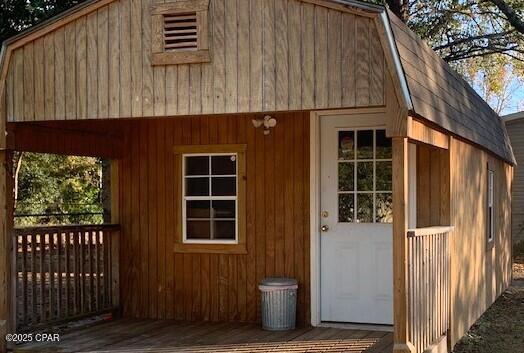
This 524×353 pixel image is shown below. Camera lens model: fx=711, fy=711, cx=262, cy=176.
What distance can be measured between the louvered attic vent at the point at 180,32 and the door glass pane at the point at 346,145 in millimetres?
2182

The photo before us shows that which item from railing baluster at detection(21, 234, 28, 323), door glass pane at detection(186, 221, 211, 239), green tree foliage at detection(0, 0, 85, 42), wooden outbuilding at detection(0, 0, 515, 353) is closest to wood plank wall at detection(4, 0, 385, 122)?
wooden outbuilding at detection(0, 0, 515, 353)

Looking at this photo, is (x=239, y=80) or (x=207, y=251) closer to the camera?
(x=239, y=80)

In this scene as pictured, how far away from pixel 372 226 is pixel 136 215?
2.78 m

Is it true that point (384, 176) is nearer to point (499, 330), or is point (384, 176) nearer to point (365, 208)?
point (365, 208)

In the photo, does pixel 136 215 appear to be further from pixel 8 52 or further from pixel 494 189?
pixel 494 189

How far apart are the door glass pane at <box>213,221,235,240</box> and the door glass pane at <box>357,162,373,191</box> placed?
150 centimetres

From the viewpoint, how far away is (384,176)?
24.1 feet

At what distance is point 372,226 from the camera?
24.2 feet

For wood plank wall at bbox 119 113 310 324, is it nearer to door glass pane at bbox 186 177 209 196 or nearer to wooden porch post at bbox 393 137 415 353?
door glass pane at bbox 186 177 209 196

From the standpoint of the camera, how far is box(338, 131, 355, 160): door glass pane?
293 inches

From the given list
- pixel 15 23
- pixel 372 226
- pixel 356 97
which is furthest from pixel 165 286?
pixel 15 23

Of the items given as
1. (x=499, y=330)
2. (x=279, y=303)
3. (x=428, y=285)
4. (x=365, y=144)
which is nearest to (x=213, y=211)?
(x=279, y=303)

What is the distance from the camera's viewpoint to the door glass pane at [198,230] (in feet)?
26.3

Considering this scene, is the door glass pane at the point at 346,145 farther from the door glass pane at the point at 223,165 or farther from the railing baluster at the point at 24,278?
the railing baluster at the point at 24,278
